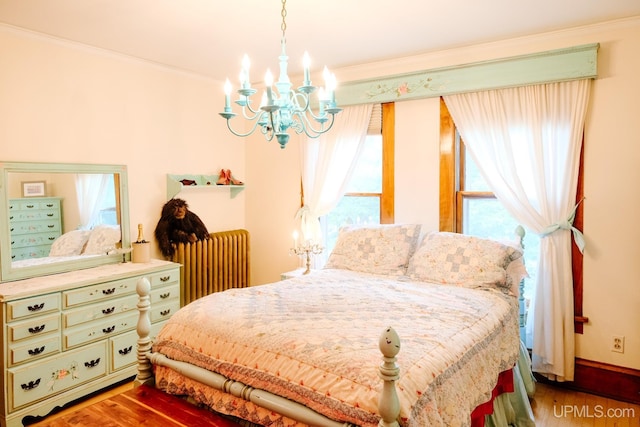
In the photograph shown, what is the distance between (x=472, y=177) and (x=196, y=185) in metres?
2.42

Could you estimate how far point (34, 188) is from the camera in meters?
2.96

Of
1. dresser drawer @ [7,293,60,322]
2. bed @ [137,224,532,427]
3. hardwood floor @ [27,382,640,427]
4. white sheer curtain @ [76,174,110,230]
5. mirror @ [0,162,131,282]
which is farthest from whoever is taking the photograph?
white sheer curtain @ [76,174,110,230]

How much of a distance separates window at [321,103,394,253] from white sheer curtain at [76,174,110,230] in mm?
1942

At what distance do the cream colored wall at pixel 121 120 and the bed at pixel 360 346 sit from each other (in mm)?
1593

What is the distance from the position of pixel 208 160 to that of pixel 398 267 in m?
2.23

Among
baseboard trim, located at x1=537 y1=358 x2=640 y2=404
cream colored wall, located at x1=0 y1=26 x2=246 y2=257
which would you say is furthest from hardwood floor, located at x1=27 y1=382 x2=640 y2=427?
cream colored wall, located at x1=0 y1=26 x2=246 y2=257

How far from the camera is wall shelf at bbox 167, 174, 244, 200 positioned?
379 centimetres

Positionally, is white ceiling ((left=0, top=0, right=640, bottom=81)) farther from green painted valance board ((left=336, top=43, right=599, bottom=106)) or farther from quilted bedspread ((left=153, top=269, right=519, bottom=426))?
quilted bedspread ((left=153, top=269, right=519, bottom=426))

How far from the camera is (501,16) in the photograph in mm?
2689

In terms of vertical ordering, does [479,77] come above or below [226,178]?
above

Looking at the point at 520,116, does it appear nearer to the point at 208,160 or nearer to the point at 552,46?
the point at 552,46

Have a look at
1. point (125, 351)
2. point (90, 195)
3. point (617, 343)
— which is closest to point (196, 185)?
point (90, 195)

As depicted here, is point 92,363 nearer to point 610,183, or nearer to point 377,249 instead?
point 377,249

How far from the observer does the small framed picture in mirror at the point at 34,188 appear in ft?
9.55
